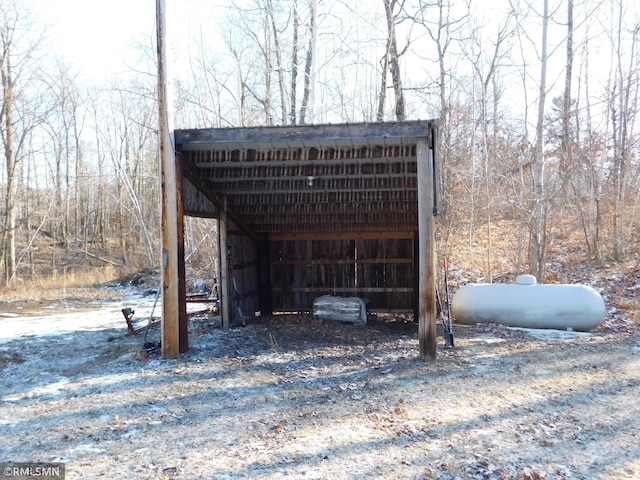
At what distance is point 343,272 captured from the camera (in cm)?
957

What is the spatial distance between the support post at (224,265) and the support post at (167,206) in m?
1.84

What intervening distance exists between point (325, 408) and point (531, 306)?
17.3 feet

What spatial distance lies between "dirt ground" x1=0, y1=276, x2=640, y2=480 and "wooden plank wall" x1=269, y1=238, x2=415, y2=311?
2.20 metres

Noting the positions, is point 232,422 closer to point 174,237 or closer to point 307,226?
point 174,237

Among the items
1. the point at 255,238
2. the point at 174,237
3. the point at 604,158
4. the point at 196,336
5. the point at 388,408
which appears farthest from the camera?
the point at 604,158

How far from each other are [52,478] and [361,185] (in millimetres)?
5522

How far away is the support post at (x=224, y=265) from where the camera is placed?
25.2 feet

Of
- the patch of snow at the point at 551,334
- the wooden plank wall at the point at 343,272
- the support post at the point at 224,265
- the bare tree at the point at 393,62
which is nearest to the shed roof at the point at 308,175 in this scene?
the support post at the point at 224,265

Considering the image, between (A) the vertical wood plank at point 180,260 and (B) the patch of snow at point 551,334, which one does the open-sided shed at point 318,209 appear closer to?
(A) the vertical wood plank at point 180,260

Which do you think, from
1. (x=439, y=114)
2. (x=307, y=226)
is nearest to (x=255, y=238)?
(x=307, y=226)

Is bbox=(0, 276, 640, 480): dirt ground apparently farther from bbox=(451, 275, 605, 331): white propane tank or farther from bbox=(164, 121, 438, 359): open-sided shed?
bbox=(164, 121, 438, 359): open-sided shed

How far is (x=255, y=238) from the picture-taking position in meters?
9.23

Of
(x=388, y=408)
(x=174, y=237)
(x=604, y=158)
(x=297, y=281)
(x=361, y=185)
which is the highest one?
(x=604, y=158)

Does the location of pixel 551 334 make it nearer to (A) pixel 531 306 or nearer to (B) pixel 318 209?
(A) pixel 531 306
